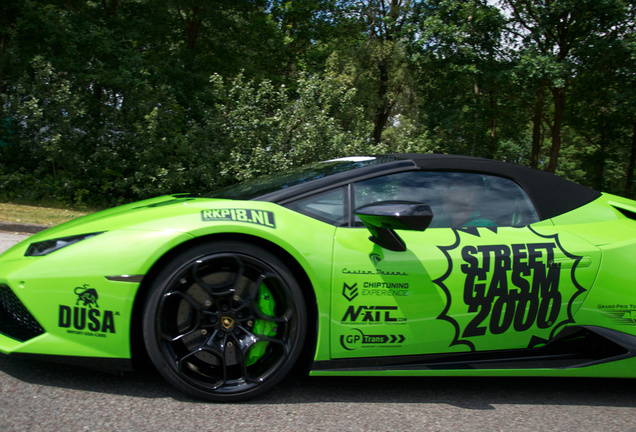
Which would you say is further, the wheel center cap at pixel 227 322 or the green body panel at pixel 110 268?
the wheel center cap at pixel 227 322

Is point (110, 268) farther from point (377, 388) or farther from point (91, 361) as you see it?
point (377, 388)

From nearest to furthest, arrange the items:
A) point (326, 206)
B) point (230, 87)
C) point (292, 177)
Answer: point (326, 206)
point (292, 177)
point (230, 87)

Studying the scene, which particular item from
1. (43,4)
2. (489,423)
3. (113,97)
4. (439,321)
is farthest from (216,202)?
(43,4)

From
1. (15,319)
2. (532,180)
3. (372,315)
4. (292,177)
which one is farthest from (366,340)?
(15,319)

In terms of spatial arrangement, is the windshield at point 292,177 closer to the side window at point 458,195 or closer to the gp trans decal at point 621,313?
the side window at point 458,195

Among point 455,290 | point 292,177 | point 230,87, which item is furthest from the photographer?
point 230,87

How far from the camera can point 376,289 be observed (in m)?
2.60

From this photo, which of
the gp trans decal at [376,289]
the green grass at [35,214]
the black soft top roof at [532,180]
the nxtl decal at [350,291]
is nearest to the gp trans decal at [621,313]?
the black soft top roof at [532,180]

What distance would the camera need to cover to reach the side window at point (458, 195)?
2.87m

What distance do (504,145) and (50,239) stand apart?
2085 cm

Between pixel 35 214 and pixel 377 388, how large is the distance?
27.3 ft

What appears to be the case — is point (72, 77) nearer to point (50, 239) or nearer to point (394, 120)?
point (50, 239)

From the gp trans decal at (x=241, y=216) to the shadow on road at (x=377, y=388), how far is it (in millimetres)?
859

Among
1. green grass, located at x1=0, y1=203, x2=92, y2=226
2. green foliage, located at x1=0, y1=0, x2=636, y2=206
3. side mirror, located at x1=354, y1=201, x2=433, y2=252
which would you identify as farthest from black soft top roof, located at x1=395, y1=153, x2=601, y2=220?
green foliage, located at x1=0, y1=0, x2=636, y2=206
